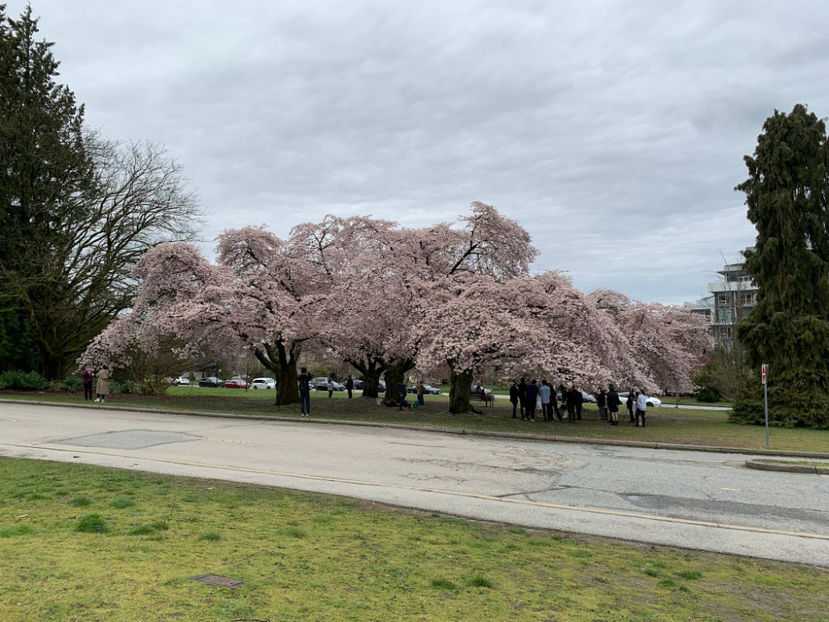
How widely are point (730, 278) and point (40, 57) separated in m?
84.6

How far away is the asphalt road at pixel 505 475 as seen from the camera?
748 cm

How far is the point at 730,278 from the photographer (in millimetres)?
84750

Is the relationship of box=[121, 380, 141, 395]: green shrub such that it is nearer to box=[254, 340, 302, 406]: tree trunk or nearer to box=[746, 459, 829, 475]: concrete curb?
A: box=[254, 340, 302, 406]: tree trunk

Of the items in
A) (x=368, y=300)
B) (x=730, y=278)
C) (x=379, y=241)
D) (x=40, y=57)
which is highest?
(x=40, y=57)

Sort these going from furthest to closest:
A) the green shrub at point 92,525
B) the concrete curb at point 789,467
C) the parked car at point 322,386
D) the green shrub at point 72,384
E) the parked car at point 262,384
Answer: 1. the parked car at point 262,384
2. the parked car at point 322,386
3. the green shrub at point 72,384
4. the concrete curb at point 789,467
5. the green shrub at point 92,525

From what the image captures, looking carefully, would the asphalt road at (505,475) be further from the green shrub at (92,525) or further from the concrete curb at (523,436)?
the green shrub at (92,525)

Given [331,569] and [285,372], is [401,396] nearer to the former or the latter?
[285,372]

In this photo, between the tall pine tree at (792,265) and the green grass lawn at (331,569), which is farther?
the tall pine tree at (792,265)

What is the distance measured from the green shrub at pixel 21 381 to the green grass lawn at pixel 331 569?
2830 cm

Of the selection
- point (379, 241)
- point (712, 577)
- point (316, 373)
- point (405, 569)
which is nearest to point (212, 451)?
point (405, 569)

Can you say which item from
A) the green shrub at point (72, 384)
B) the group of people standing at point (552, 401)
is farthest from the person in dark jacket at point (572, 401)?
the green shrub at point (72, 384)

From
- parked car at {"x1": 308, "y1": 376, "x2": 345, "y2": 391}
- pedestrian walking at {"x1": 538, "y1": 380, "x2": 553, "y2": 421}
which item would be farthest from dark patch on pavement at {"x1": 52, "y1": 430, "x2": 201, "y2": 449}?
parked car at {"x1": 308, "y1": 376, "x2": 345, "y2": 391}

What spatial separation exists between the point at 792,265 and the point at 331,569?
27.9m

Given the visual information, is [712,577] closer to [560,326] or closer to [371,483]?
[371,483]
